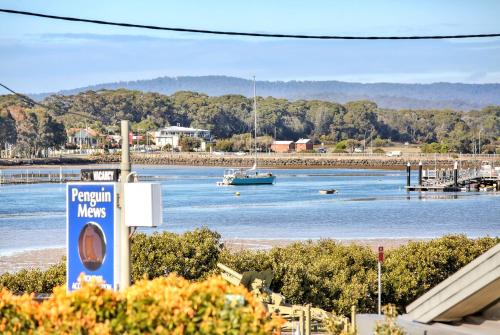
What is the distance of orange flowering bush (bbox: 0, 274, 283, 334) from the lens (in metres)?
8.20

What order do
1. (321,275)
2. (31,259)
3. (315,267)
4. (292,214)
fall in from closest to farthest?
(315,267) → (321,275) → (31,259) → (292,214)

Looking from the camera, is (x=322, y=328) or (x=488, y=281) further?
(x=322, y=328)

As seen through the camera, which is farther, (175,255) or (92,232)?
(175,255)

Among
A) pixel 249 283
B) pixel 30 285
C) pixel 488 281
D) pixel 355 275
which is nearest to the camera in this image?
pixel 488 281

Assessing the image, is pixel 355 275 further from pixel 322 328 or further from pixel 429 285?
pixel 322 328

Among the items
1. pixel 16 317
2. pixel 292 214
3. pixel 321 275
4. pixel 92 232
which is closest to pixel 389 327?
pixel 92 232

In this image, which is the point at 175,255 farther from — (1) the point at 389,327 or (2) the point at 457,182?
(2) the point at 457,182

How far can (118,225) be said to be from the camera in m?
10.7

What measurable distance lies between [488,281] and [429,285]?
1625 centimetres

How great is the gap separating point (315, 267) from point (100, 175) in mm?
15184

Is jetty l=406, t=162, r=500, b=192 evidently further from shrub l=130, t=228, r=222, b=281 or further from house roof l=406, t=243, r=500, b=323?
house roof l=406, t=243, r=500, b=323

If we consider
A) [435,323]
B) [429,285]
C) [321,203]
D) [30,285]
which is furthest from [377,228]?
[435,323]

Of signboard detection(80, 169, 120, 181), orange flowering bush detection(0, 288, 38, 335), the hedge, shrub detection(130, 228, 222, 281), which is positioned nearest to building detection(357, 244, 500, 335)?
signboard detection(80, 169, 120, 181)

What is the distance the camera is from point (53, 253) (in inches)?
1955
